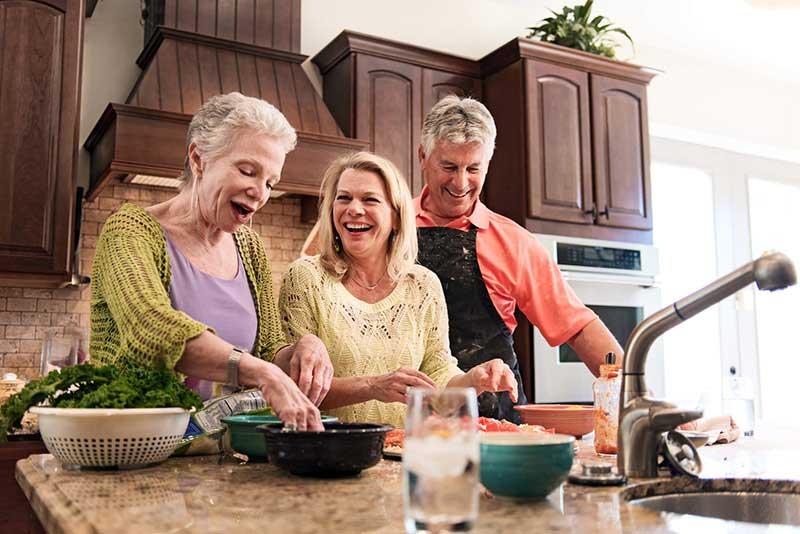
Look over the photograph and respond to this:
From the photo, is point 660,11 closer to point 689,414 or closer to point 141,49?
point 141,49

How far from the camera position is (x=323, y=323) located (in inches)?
77.6

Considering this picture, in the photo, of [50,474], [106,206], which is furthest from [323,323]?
[106,206]

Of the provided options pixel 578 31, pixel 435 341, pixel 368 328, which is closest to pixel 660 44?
pixel 578 31

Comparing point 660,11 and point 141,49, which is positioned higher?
point 660,11

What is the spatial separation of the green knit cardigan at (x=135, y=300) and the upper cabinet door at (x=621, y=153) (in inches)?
114

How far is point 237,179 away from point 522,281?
112 centimetres

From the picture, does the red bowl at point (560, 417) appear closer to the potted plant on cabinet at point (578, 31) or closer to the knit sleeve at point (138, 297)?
the knit sleeve at point (138, 297)

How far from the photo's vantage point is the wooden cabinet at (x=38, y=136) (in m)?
3.30

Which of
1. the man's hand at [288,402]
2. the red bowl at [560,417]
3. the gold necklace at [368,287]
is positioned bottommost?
the red bowl at [560,417]

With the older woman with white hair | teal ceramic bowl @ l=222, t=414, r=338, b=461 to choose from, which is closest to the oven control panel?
the older woman with white hair

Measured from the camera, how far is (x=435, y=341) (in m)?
2.09

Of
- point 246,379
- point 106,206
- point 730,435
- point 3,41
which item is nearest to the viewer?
point 246,379

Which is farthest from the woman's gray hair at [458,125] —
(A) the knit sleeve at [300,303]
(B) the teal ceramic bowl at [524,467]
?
(B) the teal ceramic bowl at [524,467]

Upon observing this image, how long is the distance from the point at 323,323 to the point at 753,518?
1036 millimetres
